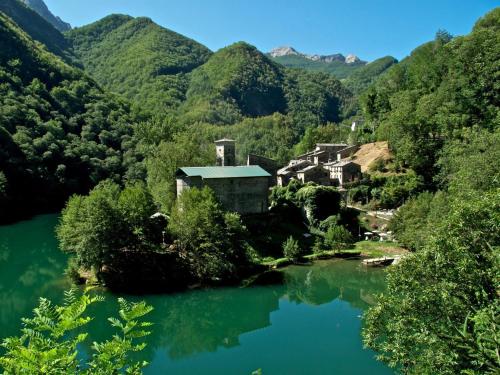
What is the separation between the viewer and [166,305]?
32.4m

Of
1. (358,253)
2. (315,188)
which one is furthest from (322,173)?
(358,253)

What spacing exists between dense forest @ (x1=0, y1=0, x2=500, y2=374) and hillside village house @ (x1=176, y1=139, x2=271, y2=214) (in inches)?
98.8

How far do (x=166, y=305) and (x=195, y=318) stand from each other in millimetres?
2538

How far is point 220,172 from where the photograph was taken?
46750mm

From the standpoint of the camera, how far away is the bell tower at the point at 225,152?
2440 inches

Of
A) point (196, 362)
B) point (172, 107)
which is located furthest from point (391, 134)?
point (172, 107)

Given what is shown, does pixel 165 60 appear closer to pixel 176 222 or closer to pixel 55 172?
pixel 55 172

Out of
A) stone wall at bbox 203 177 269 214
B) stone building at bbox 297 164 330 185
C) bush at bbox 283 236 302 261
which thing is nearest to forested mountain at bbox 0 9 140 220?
stone wall at bbox 203 177 269 214

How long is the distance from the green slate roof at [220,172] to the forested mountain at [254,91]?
295ft

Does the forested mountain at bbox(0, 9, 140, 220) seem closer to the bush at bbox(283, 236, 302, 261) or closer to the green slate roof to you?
the green slate roof

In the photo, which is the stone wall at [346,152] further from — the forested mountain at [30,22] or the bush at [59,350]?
the forested mountain at [30,22]

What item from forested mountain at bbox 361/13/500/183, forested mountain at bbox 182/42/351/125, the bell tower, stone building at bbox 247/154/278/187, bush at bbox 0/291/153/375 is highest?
forested mountain at bbox 182/42/351/125

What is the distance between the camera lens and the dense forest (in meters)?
13.9

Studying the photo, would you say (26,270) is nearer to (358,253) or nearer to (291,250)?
(291,250)
